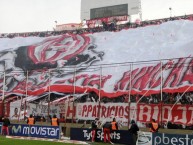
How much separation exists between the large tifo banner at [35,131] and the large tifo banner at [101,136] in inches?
58.4

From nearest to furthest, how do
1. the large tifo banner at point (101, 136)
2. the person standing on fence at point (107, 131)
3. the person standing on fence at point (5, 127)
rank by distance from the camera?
the large tifo banner at point (101, 136), the person standing on fence at point (107, 131), the person standing on fence at point (5, 127)

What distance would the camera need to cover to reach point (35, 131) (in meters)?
28.7

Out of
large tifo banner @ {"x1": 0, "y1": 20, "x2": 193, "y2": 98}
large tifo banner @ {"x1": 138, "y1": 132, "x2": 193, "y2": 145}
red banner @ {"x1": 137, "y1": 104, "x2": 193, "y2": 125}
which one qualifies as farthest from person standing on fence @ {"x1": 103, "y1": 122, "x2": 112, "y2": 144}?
large tifo banner @ {"x1": 0, "y1": 20, "x2": 193, "y2": 98}

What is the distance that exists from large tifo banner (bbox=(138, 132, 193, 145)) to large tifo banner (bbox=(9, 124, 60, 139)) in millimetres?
7007

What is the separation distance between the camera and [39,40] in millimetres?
55344

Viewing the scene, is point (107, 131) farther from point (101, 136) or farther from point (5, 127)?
point (5, 127)

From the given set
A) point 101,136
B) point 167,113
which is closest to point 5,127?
point 101,136

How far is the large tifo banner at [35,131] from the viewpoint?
90.9ft

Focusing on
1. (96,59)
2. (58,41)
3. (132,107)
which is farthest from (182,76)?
(58,41)

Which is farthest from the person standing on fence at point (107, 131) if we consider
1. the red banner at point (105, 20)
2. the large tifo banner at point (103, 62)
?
the red banner at point (105, 20)

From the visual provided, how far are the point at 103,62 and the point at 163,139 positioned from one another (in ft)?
79.8

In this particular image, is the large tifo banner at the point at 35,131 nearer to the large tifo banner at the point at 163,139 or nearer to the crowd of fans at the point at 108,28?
the large tifo banner at the point at 163,139

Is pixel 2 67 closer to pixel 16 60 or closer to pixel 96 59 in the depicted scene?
pixel 16 60

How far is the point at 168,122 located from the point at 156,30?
2044 cm
